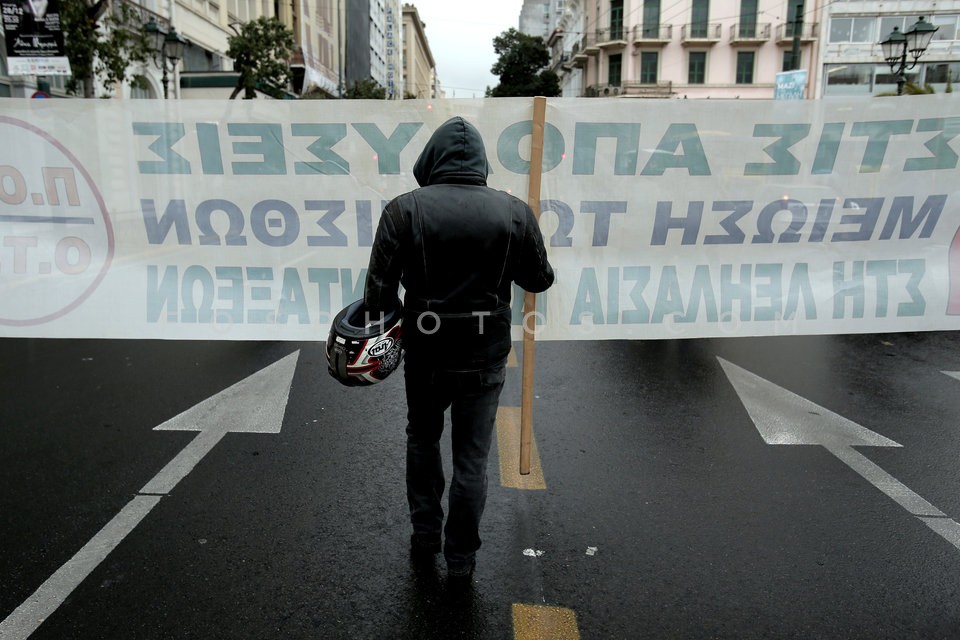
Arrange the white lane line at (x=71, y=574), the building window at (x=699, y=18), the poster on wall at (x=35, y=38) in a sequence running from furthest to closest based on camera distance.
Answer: the building window at (x=699, y=18), the poster on wall at (x=35, y=38), the white lane line at (x=71, y=574)

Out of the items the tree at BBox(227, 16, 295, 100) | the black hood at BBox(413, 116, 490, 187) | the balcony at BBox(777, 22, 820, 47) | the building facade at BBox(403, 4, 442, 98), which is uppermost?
the building facade at BBox(403, 4, 442, 98)

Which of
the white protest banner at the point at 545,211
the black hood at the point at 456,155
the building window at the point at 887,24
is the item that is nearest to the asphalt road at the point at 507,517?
the white protest banner at the point at 545,211

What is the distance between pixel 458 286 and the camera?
2.78m

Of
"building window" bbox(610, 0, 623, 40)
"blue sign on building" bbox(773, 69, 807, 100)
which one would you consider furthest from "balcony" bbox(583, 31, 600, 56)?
"blue sign on building" bbox(773, 69, 807, 100)

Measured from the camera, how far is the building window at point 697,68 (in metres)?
59.6

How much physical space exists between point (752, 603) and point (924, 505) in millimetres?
1560

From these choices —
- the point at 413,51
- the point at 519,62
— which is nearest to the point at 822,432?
the point at 519,62

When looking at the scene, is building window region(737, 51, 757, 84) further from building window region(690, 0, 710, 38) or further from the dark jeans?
the dark jeans

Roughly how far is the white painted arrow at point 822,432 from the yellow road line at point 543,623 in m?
2.03

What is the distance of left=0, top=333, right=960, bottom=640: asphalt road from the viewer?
278cm

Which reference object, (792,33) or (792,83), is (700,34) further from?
(792,83)

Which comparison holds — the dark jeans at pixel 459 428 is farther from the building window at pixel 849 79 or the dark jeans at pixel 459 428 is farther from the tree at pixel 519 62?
the tree at pixel 519 62

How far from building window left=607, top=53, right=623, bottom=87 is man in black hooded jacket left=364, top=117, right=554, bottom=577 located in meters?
64.4

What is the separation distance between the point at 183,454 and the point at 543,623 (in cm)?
267
